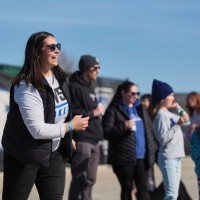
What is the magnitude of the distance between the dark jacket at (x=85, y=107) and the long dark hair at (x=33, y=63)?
2453 mm

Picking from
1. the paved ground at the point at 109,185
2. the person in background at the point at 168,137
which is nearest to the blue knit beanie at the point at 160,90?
the person in background at the point at 168,137

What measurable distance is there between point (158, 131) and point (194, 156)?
4.36 ft

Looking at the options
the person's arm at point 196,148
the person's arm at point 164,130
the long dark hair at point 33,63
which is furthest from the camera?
the person's arm at point 164,130

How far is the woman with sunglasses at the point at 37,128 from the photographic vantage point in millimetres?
4312

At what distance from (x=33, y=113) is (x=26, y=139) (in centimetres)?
21

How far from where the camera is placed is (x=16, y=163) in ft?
14.4

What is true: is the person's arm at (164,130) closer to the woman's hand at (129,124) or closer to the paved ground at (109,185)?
the woman's hand at (129,124)

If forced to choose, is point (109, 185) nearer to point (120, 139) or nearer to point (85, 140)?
point (120, 139)

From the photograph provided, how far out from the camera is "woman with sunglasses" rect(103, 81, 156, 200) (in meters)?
7.20

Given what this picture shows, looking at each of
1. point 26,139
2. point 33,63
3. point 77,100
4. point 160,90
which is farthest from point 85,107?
point 26,139

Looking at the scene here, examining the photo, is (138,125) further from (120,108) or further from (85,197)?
(85,197)

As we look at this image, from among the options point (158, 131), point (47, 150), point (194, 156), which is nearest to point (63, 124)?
point (47, 150)

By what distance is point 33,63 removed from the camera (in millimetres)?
4461

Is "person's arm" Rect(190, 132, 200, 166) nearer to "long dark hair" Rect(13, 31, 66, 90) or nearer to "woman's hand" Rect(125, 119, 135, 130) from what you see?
"woman's hand" Rect(125, 119, 135, 130)
